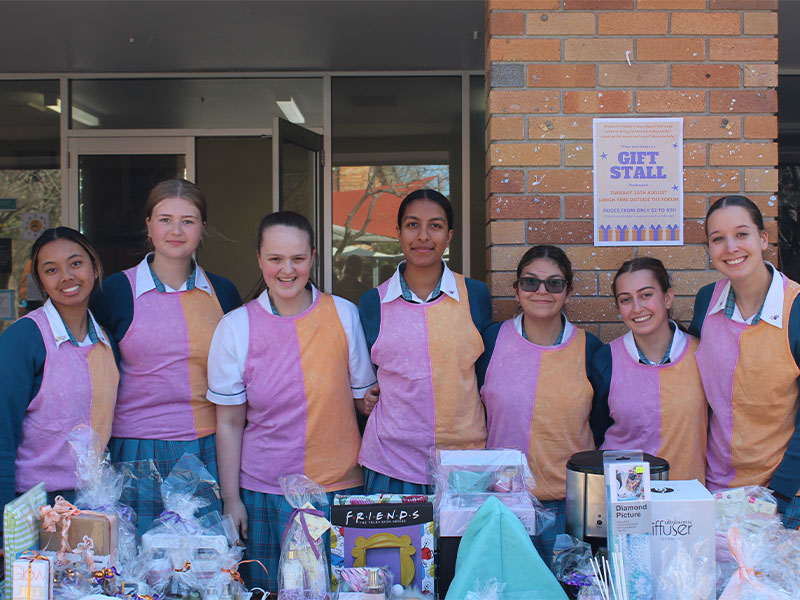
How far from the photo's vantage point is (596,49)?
11.5 ft

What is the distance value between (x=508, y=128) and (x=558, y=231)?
54 cm

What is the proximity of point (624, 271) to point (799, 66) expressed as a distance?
4359 millimetres

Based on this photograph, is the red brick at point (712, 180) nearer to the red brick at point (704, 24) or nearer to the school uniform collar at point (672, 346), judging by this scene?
the red brick at point (704, 24)

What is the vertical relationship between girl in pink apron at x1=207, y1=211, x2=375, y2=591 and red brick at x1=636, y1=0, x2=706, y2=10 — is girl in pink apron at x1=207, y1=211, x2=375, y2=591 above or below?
below

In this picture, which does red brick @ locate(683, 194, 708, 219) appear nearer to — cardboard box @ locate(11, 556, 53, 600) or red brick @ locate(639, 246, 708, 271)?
red brick @ locate(639, 246, 708, 271)

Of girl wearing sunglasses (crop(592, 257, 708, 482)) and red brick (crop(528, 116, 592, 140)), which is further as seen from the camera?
red brick (crop(528, 116, 592, 140))

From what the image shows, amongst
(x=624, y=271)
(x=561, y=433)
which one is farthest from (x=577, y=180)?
(x=561, y=433)

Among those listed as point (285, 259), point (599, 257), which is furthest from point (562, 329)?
point (285, 259)

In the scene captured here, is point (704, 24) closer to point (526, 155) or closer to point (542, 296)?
point (526, 155)

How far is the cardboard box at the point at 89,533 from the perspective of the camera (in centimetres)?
209

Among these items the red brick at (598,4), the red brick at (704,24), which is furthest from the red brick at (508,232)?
the red brick at (704,24)

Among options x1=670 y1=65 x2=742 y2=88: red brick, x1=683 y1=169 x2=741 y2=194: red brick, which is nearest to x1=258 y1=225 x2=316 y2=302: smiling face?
x1=683 y1=169 x2=741 y2=194: red brick

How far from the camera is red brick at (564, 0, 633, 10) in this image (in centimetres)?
351

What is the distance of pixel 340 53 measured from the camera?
5816 mm
